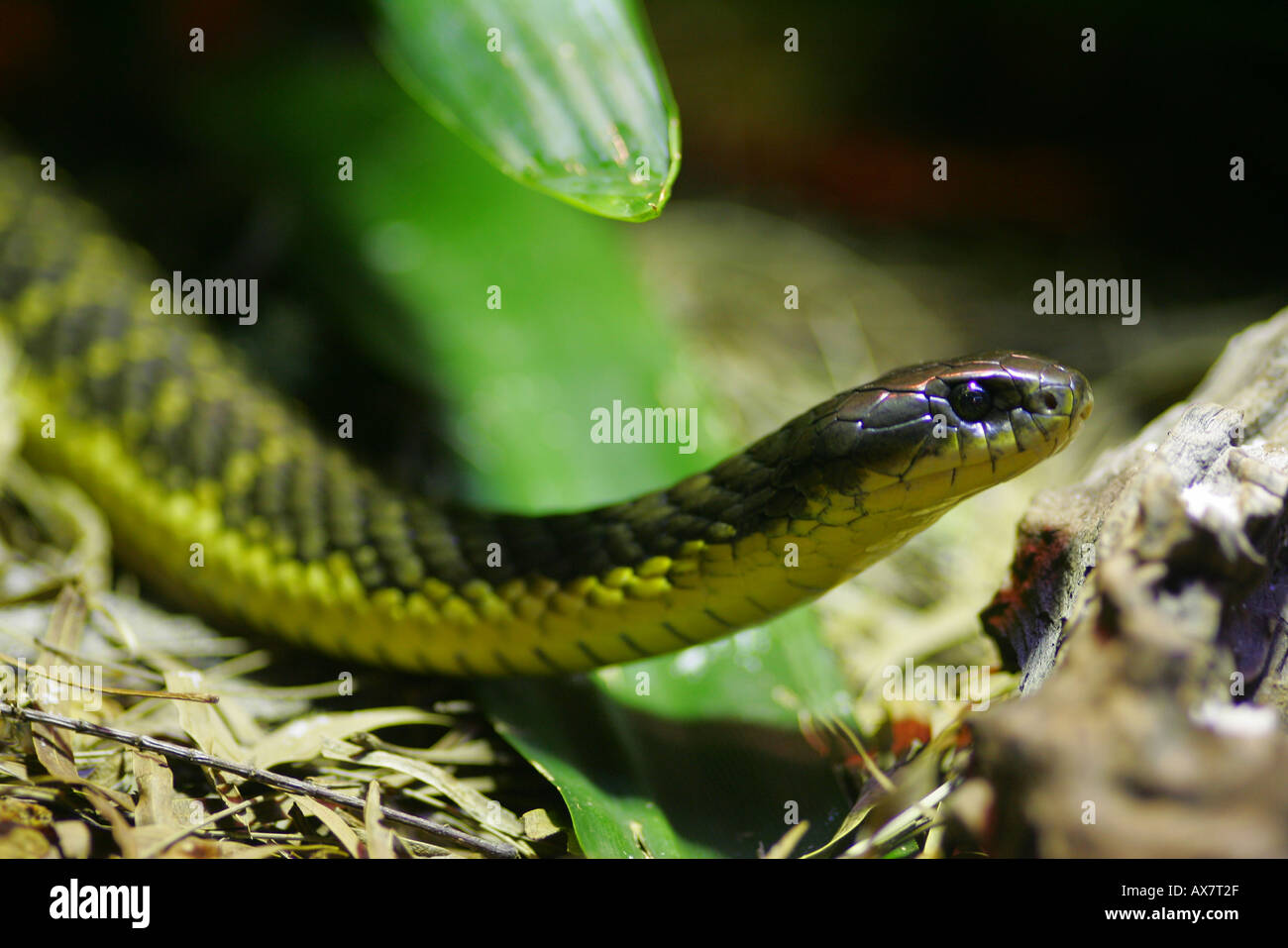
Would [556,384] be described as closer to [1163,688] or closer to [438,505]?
[438,505]

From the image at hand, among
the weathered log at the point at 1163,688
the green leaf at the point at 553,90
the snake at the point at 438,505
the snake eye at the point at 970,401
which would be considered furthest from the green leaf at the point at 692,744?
the green leaf at the point at 553,90

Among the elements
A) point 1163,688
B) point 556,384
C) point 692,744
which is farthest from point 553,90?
point 1163,688

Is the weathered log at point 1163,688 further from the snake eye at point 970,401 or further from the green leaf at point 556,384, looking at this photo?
the green leaf at point 556,384

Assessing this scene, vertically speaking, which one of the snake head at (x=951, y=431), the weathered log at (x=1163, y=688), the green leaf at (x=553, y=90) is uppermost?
the green leaf at (x=553, y=90)

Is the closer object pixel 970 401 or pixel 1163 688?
pixel 1163 688

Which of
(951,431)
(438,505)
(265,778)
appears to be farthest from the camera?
(438,505)

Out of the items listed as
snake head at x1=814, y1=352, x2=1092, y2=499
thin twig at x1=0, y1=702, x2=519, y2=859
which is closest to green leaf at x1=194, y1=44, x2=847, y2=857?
thin twig at x1=0, y1=702, x2=519, y2=859

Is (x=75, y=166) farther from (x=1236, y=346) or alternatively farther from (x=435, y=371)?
(x=1236, y=346)

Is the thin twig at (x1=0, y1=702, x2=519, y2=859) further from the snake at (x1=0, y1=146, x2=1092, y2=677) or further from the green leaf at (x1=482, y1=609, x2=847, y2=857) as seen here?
the snake at (x1=0, y1=146, x2=1092, y2=677)

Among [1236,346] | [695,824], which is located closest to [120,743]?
[695,824]
